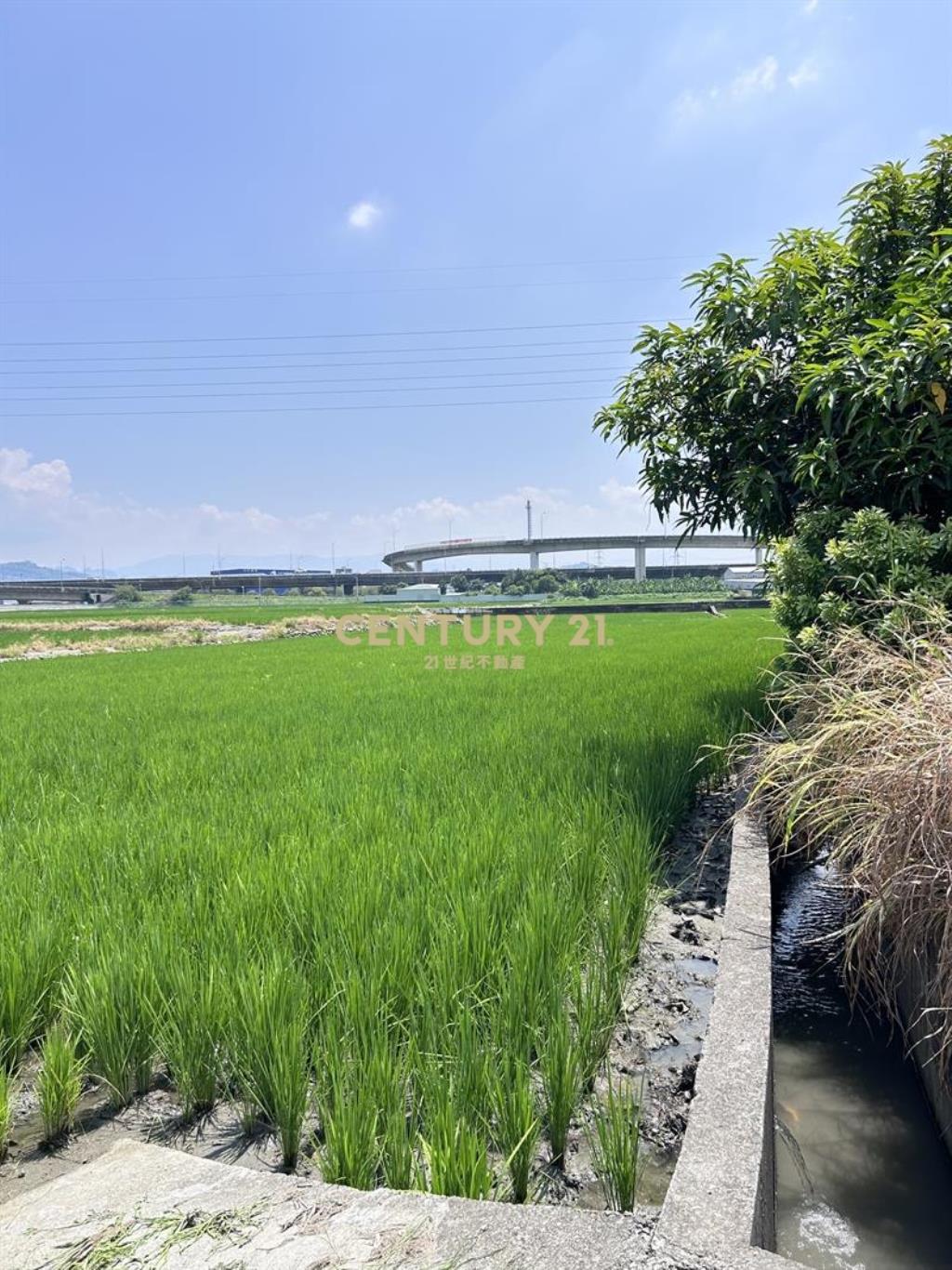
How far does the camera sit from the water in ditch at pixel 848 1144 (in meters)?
1.48

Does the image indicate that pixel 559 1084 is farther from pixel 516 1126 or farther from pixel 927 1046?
pixel 927 1046

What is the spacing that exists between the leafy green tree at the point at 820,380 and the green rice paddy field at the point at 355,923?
1.78 m

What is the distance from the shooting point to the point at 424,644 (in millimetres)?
15281

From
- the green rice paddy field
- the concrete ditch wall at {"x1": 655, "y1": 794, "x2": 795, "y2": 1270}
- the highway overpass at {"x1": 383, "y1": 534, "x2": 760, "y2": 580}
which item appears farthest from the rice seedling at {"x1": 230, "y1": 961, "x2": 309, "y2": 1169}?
the highway overpass at {"x1": 383, "y1": 534, "x2": 760, "y2": 580}

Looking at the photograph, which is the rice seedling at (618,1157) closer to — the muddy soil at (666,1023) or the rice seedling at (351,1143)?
the muddy soil at (666,1023)

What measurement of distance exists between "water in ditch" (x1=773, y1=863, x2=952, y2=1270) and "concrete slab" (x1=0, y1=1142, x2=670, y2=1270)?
85 cm

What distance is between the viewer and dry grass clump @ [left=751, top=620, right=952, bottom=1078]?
1.74m

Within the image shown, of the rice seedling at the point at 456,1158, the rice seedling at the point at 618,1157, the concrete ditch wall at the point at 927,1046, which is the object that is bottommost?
the concrete ditch wall at the point at 927,1046

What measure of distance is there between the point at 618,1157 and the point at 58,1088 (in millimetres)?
1180

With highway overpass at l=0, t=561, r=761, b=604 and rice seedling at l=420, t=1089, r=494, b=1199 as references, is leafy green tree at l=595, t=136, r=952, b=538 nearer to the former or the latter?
rice seedling at l=420, t=1089, r=494, b=1199

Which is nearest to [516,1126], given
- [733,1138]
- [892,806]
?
[733,1138]

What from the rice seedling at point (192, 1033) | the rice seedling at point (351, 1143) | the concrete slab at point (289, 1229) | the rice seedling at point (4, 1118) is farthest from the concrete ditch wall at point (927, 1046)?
the rice seedling at point (4, 1118)

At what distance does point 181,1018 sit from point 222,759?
279cm

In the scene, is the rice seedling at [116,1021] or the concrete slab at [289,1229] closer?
the concrete slab at [289,1229]
